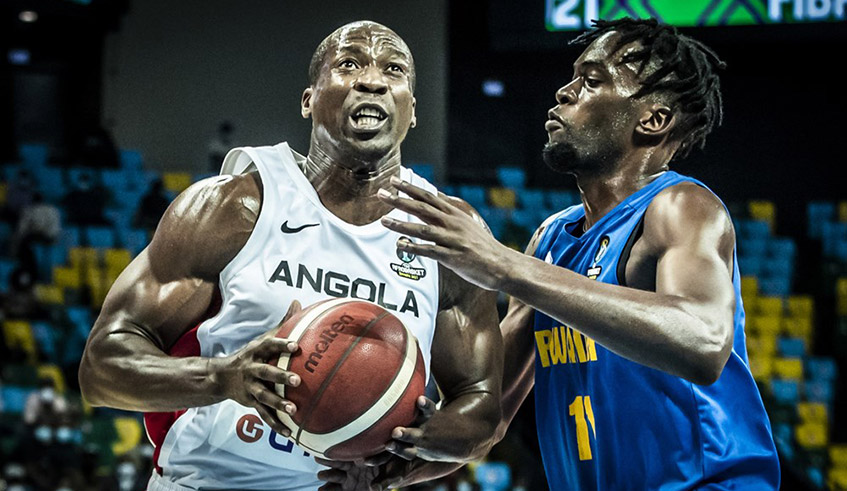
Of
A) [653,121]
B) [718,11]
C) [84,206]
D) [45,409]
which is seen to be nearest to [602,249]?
[653,121]

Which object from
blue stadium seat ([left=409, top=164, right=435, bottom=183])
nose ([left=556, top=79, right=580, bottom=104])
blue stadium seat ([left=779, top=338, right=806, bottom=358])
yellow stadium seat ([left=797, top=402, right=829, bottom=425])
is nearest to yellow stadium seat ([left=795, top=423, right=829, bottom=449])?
yellow stadium seat ([left=797, top=402, right=829, bottom=425])

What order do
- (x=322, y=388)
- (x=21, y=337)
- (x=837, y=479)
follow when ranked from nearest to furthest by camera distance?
(x=322, y=388), (x=21, y=337), (x=837, y=479)

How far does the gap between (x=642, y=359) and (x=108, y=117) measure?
13.1 m

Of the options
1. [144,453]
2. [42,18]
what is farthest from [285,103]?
[144,453]

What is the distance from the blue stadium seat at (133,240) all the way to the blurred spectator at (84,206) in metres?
0.46

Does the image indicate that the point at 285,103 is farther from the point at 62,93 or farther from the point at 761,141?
the point at 761,141

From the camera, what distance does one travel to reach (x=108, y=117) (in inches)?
576

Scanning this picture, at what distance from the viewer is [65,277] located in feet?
33.4

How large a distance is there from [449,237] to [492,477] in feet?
18.5

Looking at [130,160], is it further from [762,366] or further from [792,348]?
[792,348]

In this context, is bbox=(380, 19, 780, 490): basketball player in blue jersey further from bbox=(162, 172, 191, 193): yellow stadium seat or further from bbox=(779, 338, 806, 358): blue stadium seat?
bbox=(162, 172, 191, 193): yellow stadium seat

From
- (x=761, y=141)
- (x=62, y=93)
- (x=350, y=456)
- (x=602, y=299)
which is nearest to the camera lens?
(x=602, y=299)

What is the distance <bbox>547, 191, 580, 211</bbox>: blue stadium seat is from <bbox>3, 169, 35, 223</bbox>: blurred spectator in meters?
6.03

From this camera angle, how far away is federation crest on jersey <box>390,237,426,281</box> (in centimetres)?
324
